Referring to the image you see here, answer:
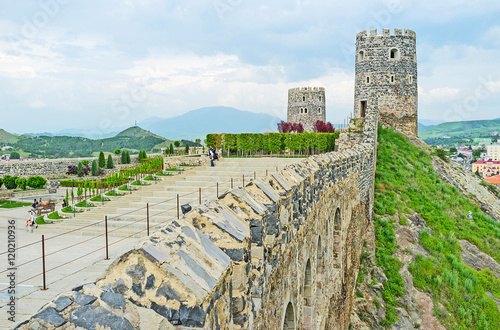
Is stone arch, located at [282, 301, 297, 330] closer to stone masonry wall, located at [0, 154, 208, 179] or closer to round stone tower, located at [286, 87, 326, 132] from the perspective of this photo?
stone masonry wall, located at [0, 154, 208, 179]

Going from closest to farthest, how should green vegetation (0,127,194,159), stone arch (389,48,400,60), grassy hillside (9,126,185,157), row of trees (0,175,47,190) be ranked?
row of trees (0,175,47,190) < stone arch (389,48,400,60) < green vegetation (0,127,194,159) < grassy hillside (9,126,185,157)

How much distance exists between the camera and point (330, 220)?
8.47 m

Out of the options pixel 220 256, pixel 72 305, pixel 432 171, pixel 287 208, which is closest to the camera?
pixel 72 305

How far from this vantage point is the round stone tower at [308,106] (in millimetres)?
45031

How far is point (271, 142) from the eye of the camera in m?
27.4

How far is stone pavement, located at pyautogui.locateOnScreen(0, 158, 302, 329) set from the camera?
4977 mm

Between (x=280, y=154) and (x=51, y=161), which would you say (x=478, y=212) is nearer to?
(x=280, y=154)

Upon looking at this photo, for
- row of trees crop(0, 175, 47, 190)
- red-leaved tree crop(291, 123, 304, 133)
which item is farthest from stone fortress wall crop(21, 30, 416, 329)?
red-leaved tree crop(291, 123, 304, 133)

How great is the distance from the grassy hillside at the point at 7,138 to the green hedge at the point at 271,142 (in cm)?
6736

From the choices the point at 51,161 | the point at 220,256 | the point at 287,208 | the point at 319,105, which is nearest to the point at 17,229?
→ the point at 287,208

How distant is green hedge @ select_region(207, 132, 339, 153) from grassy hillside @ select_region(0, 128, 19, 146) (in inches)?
2652

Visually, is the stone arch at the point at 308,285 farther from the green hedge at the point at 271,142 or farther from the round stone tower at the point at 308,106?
the round stone tower at the point at 308,106

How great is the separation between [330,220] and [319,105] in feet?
126

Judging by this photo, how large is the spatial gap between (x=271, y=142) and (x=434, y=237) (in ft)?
40.9
